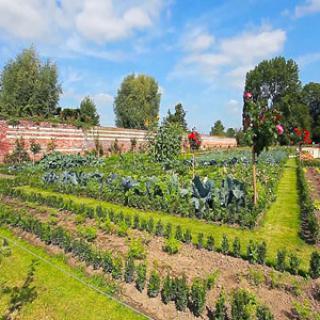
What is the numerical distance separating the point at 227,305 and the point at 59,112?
1258 inches

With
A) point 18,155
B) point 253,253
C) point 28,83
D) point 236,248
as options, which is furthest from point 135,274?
point 28,83

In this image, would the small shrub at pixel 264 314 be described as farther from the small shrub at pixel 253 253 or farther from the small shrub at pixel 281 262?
the small shrub at pixel 253 253

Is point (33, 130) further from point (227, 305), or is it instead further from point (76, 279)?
point (227, 305)

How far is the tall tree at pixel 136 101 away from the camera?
50312 millimetres

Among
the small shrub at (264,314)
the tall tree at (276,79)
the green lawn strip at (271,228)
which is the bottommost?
the green lawn strip at (271,228)

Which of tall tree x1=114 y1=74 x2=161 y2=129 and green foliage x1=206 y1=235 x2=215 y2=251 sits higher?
tall tree x1=114 y1=74 x2=161 y2=129

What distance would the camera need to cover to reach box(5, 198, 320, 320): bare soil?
4574 mm

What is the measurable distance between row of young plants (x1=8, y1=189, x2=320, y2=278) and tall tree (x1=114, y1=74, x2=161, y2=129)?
4069cm

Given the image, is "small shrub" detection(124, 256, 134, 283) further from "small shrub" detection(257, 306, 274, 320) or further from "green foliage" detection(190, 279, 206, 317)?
Answer: "small shrub" detection(257, 306, 274, 320)

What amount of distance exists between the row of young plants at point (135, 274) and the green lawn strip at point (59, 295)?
30 cm

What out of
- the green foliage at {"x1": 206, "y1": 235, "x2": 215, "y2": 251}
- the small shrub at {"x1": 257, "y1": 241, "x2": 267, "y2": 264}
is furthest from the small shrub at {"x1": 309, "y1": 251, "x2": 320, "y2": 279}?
the green foliage at {"x1": 206, "y1": 235, "x2": 215, "y2": 251}

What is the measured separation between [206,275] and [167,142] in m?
11.3

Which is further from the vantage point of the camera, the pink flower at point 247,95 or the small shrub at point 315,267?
the pink flower at point 247,95

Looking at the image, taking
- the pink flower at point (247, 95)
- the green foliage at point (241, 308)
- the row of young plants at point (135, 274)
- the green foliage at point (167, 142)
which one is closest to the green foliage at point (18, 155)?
the green foliage at point (167, 142)
